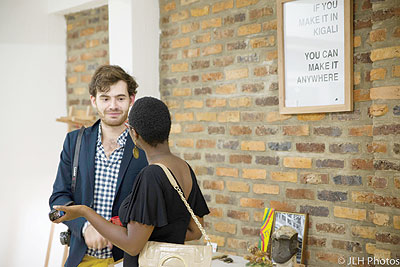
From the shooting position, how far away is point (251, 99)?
292 centimetres

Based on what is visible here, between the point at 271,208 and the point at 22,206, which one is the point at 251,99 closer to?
the point at 271,208

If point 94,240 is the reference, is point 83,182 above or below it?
above

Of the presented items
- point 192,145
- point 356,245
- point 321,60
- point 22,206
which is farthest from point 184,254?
Result: point 22,206

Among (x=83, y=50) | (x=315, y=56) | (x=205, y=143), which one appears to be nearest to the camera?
(x=315, y=56)

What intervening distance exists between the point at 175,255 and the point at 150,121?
18.8 inches

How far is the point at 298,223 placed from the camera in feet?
8.66

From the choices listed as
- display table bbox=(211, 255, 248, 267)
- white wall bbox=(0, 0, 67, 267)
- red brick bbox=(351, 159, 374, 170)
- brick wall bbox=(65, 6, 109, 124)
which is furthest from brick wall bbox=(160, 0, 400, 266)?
white wall bbox=(0, 0, 67, 267)

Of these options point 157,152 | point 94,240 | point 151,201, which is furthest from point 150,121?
point 94,240

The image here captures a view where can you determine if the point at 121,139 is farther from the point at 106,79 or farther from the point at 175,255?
the point at 175,255

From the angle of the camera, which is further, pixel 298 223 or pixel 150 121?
pixel 298 223

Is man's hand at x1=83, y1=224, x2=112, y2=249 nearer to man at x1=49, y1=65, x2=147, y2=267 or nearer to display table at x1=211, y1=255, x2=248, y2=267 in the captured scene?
man at x1=49, y1=65, x2=147, y2=267

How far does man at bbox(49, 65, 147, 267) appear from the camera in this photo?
194 cm

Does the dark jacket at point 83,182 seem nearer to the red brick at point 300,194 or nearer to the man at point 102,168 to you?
the man at point 102,168

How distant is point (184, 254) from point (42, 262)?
2.87 m
